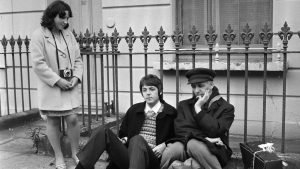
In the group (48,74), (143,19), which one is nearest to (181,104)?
(48,74)

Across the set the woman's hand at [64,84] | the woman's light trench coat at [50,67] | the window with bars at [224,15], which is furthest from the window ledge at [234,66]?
the woman's hand at [64,84]

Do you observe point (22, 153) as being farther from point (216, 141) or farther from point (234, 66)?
point (234, 66)

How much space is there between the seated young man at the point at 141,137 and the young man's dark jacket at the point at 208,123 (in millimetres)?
175

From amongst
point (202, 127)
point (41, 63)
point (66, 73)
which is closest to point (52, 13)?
point (41, 63)

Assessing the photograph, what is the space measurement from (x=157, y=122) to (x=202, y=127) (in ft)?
1.88

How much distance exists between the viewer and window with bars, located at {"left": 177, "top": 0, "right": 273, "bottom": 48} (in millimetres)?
6602

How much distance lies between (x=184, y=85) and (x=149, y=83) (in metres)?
2.29

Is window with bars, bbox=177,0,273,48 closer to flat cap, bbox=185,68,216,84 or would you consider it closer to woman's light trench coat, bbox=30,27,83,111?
flat cap, bbox=185,68,216,84

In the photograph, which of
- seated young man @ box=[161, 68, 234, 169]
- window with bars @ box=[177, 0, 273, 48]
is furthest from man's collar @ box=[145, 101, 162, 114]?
window with bars @ box=[177, 0, 273, 48]

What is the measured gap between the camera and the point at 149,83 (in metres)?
4.49

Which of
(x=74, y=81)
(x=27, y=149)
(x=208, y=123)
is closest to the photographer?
(x=208, y=123)

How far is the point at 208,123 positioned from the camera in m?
4.09

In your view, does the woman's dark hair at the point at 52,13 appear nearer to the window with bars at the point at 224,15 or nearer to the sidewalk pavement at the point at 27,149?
the sidewalk pavement at the point at 27,149

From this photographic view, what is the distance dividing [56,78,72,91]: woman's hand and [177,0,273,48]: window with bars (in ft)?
8.92
